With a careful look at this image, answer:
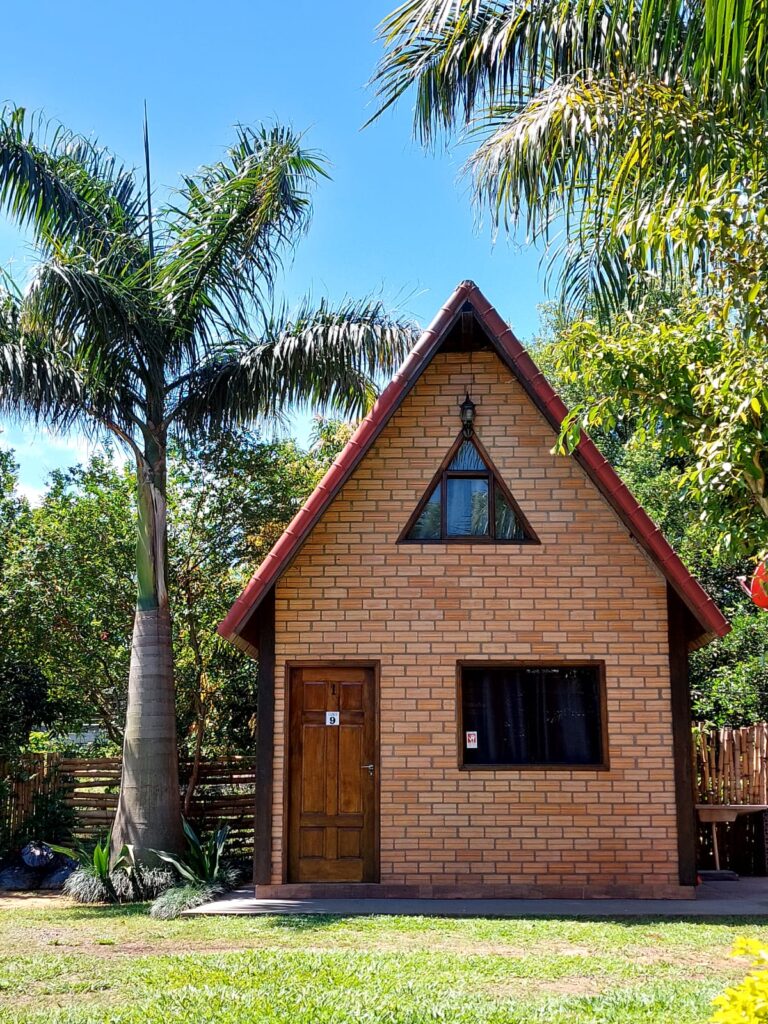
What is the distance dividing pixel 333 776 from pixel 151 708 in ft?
8.50

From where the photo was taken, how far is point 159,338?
13.1m

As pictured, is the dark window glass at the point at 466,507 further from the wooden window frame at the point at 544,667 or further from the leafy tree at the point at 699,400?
the leafy tree at the point at 699,400

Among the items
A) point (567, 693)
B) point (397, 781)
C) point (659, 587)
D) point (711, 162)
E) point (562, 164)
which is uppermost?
point (562, 164)

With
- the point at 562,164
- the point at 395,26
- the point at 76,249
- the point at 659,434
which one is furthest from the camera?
the point at 76,249

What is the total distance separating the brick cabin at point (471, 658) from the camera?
11188 millimetres

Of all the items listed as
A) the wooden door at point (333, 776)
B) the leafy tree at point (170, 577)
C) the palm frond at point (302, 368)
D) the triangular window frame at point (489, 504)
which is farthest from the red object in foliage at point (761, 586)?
the leafy tree at point (170, 577)

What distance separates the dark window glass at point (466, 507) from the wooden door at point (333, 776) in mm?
1936

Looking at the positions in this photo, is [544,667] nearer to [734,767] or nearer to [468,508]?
[468,508]

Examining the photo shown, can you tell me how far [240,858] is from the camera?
14.5 metres

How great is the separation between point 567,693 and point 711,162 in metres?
6.28

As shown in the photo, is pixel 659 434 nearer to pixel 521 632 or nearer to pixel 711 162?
pixel 711 162

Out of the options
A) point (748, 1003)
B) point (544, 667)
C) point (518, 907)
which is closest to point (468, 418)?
point (544, 667)

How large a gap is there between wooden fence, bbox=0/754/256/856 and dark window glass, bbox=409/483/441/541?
201 inches

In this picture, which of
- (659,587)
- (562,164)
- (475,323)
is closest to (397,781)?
(659,587)
